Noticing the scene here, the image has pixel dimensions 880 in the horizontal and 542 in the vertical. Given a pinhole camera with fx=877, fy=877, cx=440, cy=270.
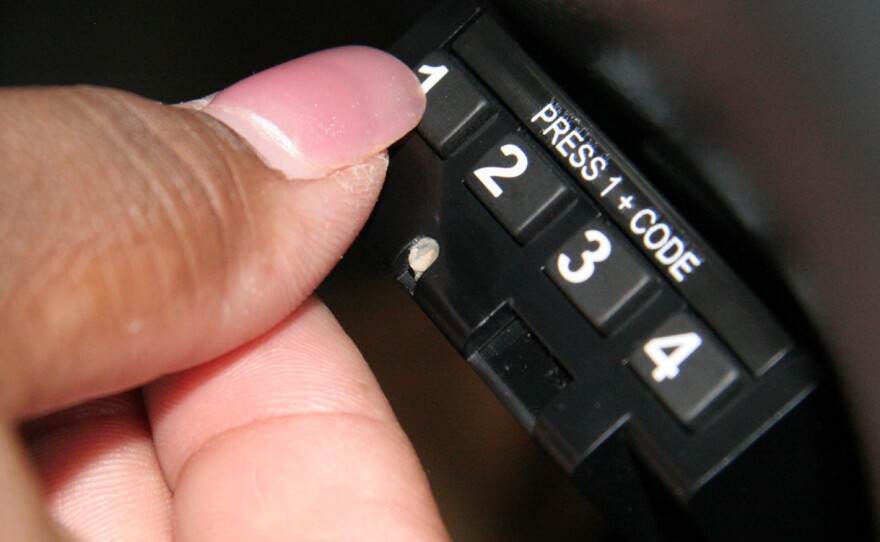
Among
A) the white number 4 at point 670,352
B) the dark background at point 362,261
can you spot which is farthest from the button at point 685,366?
the dark background at point 362,261

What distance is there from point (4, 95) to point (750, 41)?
35cm

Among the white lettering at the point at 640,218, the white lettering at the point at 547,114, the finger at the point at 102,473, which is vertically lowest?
the white lettering at the point at 640,218

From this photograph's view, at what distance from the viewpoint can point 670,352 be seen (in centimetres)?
43

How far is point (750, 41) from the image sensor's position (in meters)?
0.37

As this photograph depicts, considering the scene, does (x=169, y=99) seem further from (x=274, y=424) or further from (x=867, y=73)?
(x=867, y=73)

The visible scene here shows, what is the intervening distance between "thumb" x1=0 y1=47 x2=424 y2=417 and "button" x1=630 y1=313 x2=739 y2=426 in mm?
178

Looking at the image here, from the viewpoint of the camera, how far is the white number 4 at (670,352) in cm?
43

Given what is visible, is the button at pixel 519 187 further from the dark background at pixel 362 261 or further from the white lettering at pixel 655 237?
the dark background at pixel 362 261

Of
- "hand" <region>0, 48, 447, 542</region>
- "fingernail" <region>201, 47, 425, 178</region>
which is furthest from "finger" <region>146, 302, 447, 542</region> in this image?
"fingernail" <region>201, 47, 425, 178</region>

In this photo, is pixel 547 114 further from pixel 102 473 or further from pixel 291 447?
pixel 102 473

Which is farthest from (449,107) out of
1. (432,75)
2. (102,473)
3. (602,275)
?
(102,473)

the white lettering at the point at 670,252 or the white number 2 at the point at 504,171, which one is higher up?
the white number 2 at the point at 504,171

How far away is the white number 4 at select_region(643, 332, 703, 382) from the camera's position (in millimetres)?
432

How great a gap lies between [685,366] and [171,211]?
27cm
